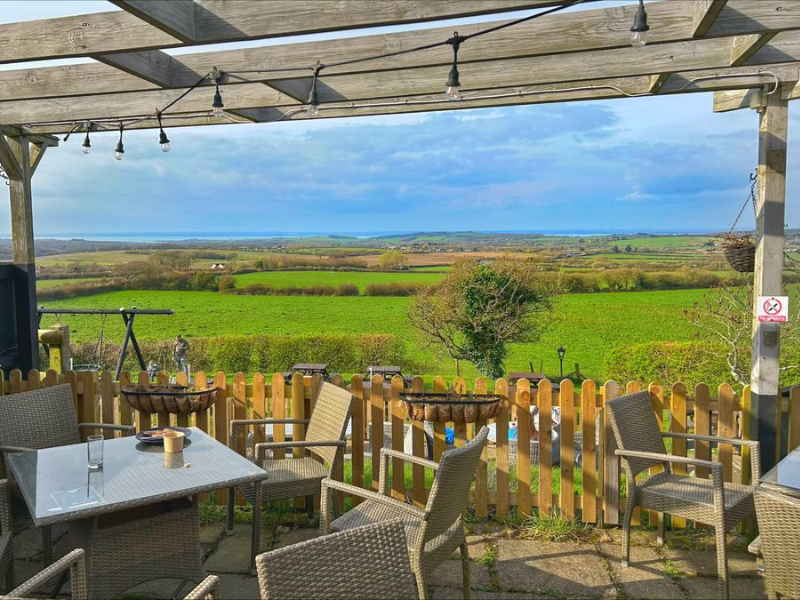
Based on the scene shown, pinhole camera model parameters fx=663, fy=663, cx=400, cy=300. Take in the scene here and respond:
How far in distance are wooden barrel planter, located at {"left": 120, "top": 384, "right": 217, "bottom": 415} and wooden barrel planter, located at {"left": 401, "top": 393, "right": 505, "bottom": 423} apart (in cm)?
118

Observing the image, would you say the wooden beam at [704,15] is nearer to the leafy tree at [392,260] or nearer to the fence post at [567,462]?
the fence post at [567,462]

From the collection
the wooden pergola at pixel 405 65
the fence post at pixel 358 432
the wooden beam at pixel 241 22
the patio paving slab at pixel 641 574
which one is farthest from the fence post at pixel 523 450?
the wooden beam at pixel 241 22

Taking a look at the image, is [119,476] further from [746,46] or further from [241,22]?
[746,46]

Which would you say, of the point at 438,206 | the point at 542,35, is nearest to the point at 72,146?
the point at 438,206

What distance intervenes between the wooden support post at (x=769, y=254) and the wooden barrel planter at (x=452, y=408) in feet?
5.05

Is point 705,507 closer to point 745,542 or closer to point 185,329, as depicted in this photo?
point 745,542

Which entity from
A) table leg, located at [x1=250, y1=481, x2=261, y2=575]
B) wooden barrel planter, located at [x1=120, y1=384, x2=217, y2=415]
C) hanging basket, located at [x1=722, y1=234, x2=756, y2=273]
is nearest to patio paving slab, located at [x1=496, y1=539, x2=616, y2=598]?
table leg, located at [x1=250, y1=481, x2=261, y2=575]

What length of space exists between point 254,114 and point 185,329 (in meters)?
28.3

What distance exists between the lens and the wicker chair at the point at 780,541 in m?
2.18

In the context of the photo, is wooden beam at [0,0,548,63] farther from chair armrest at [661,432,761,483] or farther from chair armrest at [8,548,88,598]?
chair armrest at [661,432,761,483]

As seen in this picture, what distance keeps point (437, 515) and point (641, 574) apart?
1.42m

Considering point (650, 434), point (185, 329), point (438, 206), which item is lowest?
point (185, 329)

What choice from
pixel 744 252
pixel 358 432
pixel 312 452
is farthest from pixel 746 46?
pixel 312 452

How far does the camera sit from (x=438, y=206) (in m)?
40.5
